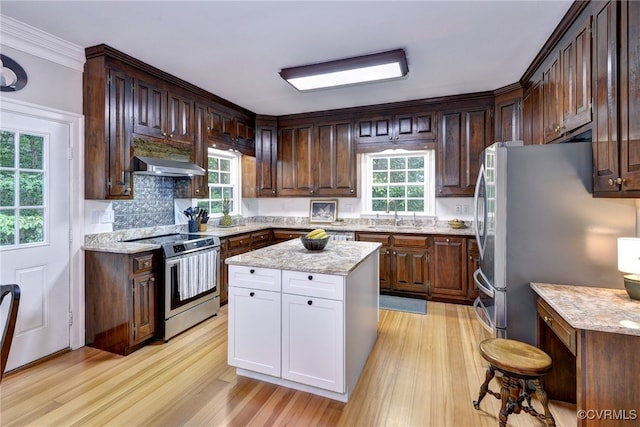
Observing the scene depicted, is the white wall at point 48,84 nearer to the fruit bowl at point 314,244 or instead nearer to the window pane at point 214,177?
the window pane at point 214,177

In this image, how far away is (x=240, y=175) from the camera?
5125mm

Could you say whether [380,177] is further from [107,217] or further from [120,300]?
[120,300]

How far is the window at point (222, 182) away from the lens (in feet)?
15.0

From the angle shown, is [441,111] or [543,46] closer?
[543,46]

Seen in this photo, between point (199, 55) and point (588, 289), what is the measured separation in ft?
11.7

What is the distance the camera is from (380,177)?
4863mm

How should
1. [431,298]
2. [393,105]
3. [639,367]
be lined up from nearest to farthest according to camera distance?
[639,367] → [431,298] → [393,105]

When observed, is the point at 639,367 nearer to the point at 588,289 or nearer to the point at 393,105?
the point at 588,289

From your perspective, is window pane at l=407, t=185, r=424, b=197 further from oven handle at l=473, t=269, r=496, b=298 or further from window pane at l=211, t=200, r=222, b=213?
window pane at l=211, t=200, r=222, b=213

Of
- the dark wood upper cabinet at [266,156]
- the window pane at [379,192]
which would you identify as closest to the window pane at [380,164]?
the window pane at [379,192]

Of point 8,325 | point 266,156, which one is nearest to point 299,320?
point 8,325

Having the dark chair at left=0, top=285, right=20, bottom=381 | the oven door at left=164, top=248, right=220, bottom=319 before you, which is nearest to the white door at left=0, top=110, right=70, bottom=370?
the oven door at left=164, top=248, right=220, bottom=319

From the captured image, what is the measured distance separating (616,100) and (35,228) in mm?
4144

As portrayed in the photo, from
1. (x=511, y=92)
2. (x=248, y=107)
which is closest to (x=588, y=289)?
(x=511, y=92)
